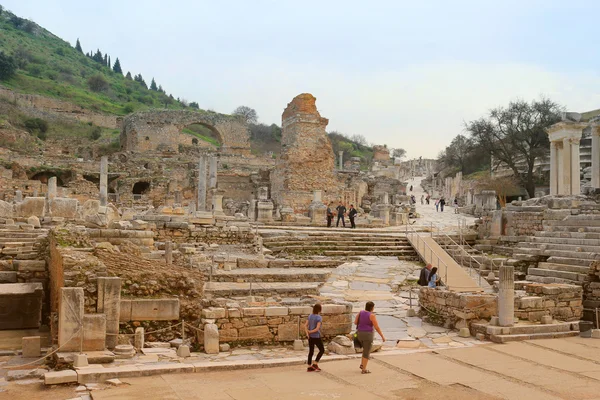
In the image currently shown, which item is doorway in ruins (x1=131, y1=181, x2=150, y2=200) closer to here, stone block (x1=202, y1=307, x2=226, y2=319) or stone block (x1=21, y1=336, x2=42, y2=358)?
Result: stone block (x1=21, y1=336, x2=42, y2=358)

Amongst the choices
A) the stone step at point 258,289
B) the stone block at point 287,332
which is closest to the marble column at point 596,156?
the stone step at point 258,289

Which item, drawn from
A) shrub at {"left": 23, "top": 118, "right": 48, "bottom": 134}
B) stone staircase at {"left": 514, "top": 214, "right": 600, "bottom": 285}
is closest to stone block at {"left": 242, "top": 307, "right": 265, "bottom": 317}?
stone staircase at {"left": 514, "top": 214, "right": 600, "bottom": 285}

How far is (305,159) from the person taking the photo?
35406 mm

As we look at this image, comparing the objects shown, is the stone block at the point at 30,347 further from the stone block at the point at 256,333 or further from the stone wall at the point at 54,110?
the stone wall at the point at 54,110

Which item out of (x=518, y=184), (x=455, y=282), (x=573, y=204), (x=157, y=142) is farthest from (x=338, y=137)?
(x=455, y=282)

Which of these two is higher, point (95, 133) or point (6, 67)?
point (6, 67)

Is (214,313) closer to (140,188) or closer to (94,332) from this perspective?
(94,332)

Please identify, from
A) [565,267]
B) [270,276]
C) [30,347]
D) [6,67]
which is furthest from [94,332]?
[6,67]

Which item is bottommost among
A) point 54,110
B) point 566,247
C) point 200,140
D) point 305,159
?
point 566,247

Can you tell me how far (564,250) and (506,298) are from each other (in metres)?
6.50

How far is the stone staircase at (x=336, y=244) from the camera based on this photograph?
59.3 feet

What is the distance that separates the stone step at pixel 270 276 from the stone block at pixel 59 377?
18.6 feet

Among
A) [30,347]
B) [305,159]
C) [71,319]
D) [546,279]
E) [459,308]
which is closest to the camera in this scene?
[71,319]

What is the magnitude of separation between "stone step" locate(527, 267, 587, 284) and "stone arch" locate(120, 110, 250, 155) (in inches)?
1756
